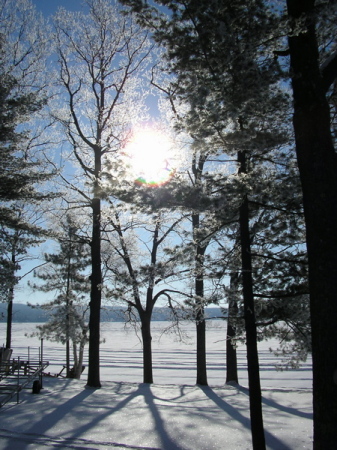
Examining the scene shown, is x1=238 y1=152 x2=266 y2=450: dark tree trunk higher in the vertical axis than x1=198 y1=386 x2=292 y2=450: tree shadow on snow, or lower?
higher

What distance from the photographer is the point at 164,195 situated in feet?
24.5

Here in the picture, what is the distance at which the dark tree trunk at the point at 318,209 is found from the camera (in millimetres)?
4400

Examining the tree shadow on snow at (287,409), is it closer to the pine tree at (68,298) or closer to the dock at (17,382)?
the dock at (17,382)

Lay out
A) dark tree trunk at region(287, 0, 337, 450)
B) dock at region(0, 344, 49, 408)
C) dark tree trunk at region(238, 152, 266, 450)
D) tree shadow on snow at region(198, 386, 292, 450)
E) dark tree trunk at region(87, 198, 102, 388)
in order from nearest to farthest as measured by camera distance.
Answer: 1. dark tree trunk at region(287, 0, 337, 450)
2. dark tree trunk at region(238, 152, 266, 450)
3. tree shadow on snow at region(198, 386, 292, 450)
4. dock at region(0, 344, 49, 408)
5. dark tree trunk at region(87, 198, 102, 388)

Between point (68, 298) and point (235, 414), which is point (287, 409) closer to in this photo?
point (235, 414)

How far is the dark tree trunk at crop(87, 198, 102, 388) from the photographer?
14.2 m

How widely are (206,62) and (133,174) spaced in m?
2.86

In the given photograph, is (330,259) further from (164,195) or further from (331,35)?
(331,35)

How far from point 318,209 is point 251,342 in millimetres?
3297

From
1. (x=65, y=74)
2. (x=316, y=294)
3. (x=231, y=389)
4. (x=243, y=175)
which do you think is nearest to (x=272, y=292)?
(x=243, y=175)

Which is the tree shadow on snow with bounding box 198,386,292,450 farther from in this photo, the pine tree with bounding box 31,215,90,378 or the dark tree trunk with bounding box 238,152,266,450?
the pine tree with bounding box 31,215,90,378

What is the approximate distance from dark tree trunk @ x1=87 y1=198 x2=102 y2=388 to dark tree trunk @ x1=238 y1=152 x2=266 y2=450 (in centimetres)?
771

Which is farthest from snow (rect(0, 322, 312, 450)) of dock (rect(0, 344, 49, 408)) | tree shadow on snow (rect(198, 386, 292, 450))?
dock (rect(0, 344, 49, 408))

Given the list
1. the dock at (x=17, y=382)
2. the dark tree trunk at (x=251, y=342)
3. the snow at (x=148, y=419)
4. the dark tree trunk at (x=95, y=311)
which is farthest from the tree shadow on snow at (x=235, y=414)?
the dock at (x=17, y=382)
